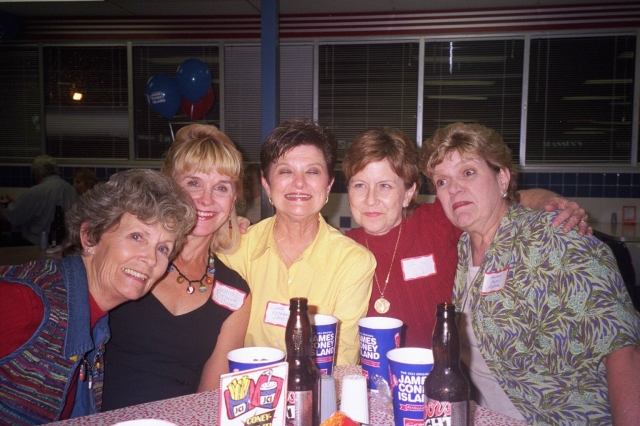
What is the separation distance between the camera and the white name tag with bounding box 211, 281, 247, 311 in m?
1.94

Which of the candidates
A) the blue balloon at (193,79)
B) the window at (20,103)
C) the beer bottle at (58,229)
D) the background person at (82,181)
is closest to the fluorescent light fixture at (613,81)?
the blue balloon at (193,79)

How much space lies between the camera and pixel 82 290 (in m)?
1.56

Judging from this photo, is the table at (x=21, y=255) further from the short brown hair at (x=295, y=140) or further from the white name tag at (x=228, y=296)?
the short brown hair at (x=295, y=140)

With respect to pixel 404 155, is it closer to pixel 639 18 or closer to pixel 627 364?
pixel 627 364

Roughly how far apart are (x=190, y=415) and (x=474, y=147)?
1.48m

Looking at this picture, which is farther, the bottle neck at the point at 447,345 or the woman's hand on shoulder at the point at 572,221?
the woman's hand on shoulder at the point at 572,221

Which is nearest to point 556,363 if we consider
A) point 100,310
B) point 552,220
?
point 552,220

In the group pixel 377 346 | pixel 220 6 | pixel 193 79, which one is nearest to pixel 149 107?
pixel 193 79

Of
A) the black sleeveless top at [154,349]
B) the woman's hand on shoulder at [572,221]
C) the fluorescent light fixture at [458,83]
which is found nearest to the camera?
the woman's hand on shoulder at [572,221]

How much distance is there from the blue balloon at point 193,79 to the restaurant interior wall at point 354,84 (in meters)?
0.77

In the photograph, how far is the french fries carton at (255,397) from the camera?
92 centimetres

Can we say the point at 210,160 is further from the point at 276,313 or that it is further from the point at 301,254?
the point at 276,313

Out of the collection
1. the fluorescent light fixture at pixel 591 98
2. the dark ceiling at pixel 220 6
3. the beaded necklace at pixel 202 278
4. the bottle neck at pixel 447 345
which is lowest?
the beaded necklace at pixel 202 278

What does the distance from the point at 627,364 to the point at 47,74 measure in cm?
824
